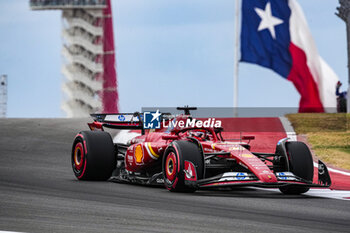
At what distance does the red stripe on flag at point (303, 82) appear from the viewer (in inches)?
1321

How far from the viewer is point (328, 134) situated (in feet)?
76.7

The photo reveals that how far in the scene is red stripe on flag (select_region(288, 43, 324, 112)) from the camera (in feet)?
110

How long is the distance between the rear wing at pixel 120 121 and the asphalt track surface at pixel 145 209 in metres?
1.19

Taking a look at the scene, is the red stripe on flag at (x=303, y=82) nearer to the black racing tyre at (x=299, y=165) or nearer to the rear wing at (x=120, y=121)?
the rear wing at (x=120, y=121)

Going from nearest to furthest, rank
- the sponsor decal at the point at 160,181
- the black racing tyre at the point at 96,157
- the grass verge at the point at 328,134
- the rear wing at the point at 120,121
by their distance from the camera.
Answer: the sponsor decal at the point at 160,181 → the black racing tyre at the point at 96,157 → the rear wing at the point at 120,121 → the grass verge at the point at 328,134

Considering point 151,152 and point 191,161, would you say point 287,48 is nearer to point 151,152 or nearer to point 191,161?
point 151,152

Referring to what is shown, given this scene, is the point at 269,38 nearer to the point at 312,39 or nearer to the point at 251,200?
the point at 312,39

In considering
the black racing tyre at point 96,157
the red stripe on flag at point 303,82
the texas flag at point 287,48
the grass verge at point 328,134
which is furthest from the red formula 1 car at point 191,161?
the red stripe on flag at point 303,82

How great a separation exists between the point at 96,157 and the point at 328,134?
12138mm

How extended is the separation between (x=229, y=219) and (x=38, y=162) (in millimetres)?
10003

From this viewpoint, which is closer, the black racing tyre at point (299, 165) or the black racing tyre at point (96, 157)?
the black racing tyre at point (299, 165)

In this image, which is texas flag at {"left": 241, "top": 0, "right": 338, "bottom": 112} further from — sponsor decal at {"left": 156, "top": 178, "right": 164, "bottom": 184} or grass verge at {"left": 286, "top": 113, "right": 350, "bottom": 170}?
sponsor decal at {"left": 156, "top": 178, "right": 164, "bottom": 184}

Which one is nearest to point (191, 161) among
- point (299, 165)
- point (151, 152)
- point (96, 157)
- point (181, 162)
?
point (181, 162)

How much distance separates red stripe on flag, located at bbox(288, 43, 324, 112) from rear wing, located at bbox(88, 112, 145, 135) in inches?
788
